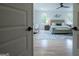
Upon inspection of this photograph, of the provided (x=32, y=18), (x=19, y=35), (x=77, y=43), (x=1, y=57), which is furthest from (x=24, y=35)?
(x=77, y=43)

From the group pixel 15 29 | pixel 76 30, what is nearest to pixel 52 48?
pixel 76 30

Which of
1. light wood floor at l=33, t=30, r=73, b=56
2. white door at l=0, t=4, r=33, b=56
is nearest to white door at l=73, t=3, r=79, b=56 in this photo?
light wood floor at l=33, t=30, r=73, b=56

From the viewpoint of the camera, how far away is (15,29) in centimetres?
89

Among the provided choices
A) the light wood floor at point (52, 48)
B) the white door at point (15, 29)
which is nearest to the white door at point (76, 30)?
the light wood floor at point (52, 48)

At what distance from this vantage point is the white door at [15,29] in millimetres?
820

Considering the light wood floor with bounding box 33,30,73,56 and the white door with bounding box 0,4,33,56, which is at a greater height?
the white door with bounding box 0,4,33,56

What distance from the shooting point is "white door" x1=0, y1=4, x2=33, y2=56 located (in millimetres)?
820

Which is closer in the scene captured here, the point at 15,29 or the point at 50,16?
the point at 15,29

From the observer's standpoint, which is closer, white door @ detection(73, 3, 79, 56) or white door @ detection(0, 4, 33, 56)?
white door @ detection(0, 4, 33, 56)

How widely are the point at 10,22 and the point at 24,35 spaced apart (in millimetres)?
179

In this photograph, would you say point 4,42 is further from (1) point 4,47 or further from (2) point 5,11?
(2) point 5,11

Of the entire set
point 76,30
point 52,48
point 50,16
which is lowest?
point 52,48

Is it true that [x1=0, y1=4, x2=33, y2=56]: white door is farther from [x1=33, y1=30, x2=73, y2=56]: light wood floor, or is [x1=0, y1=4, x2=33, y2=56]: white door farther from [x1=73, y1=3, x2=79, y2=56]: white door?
[x1=73, y1=3, x2=79, y2=56]: white door

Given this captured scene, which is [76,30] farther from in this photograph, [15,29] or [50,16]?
[15,29]
